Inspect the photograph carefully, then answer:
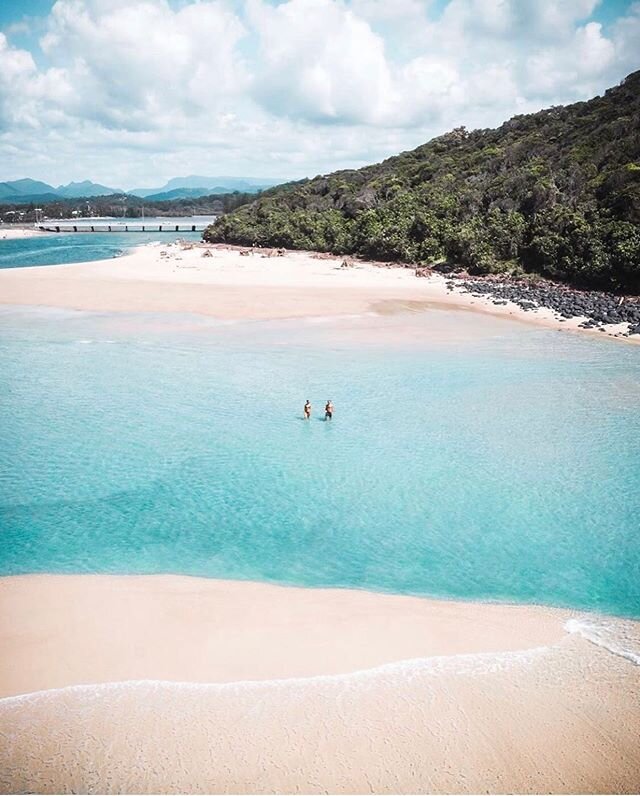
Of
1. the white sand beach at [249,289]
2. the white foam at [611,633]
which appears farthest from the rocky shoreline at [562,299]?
the white foam at [611,633]

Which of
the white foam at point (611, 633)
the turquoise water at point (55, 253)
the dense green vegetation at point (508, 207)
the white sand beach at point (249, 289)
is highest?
the dense green vegetation at point (508, 207)

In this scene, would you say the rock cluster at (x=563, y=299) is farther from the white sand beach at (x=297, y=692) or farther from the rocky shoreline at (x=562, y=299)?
the white sand beach at (x=297, y=692)

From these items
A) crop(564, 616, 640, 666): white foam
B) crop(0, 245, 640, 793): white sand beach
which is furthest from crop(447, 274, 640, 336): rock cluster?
crop(0, 245, 640, 793): white sand beach

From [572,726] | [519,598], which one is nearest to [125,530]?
[519,598]

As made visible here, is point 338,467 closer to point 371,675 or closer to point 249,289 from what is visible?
point 371,675

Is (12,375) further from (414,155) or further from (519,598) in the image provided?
(414,155)
